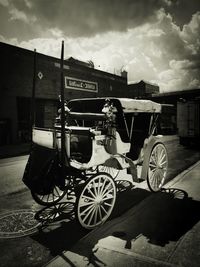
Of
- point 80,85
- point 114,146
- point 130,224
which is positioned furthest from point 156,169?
point 80,85

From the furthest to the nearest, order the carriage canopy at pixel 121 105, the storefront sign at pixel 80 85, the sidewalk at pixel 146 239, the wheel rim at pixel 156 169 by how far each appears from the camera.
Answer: the storefront sign at pixel 80 85
the wheel rim at pixel 156 169
the carriage canopy at pixel 121 105
the sidewalk at pixel 146 239

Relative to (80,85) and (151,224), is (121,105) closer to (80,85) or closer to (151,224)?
(151,224)

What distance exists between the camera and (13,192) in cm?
601

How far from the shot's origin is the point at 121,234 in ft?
12.5

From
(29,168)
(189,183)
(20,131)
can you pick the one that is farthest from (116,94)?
(29,168)

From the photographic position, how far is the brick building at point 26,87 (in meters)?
16.9

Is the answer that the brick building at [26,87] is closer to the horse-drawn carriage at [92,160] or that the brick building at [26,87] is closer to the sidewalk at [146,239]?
the horse-drawn carriage at [92,160]

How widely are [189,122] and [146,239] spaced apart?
13.4 metres

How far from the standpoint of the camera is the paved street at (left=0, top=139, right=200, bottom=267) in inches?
127

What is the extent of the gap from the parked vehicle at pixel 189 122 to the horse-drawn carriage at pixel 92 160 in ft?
33.1

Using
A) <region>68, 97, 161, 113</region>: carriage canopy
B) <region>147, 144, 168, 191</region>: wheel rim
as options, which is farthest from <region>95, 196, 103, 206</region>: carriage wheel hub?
<region>68, 97, 161, 113</region>: carriage canopy

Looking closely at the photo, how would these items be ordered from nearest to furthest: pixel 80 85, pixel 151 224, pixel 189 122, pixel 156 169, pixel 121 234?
1. pixel 121 234
2. pixel 151 224
3. pixel 156 169
4. pixel 189 122
5. pixel 80 85

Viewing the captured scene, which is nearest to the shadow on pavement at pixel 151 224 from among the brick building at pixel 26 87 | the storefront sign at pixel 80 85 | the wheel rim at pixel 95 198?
the wheel rim at pixel 95 198

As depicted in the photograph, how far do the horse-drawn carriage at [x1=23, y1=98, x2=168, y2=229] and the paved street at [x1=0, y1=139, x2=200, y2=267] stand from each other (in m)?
0.31
